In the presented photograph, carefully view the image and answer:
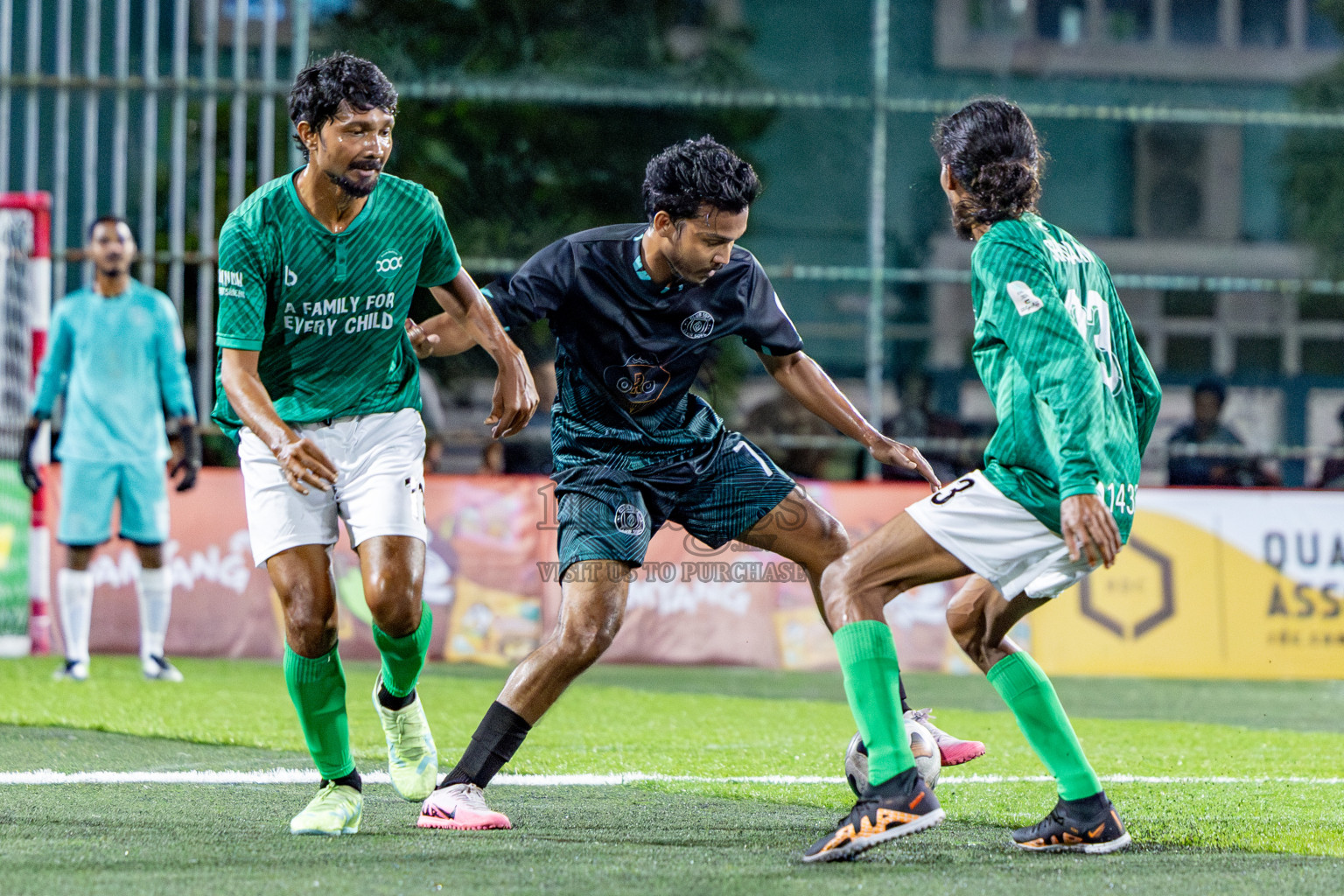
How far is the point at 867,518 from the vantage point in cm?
1047

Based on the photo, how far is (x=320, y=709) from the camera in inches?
176

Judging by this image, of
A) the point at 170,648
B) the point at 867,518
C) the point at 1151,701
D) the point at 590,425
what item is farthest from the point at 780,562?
the point at 590,425

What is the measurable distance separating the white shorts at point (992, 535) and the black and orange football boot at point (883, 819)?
A: 0.55 m

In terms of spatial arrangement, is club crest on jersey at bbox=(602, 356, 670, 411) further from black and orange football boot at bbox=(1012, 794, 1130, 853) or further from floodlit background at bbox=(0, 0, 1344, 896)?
floodlit background at bbox=(0, 0, 1344, 896)

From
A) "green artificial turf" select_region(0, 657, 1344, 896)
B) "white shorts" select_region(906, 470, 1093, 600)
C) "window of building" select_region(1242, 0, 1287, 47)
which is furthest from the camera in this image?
"window of building" select_region(1242, 0, 1287, 47)

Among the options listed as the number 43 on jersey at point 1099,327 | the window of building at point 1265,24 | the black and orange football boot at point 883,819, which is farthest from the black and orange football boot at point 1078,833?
the window of building at point 1265,24

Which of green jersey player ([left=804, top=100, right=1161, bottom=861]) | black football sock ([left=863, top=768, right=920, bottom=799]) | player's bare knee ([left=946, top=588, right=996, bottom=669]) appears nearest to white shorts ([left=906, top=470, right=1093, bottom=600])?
green jersey player ([left=804, top=100, right=1161, bottom=861])

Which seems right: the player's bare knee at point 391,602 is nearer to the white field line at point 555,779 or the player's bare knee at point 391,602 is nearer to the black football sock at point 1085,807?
the white field line at point 555,779

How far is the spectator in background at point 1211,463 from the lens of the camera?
11.8m

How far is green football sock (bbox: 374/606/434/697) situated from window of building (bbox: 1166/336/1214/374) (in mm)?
9073

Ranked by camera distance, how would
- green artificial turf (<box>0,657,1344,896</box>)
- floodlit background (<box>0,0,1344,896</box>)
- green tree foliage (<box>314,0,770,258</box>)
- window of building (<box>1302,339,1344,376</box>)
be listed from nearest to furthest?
green artificial turf (<box>0,657,1344,896</box>)
floodlit background (<box>0,0,1344,896</box>)
green tree foliage (<box>314,0,770,258</box>)
window of building (<box>1302,339,1344,376</box>)

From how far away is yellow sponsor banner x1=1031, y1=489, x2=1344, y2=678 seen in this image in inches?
404

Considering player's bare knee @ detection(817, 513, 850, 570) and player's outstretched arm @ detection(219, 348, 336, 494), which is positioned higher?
player's outstretched arm @ detection(219, 348, 336, 494)

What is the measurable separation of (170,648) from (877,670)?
7404mm
